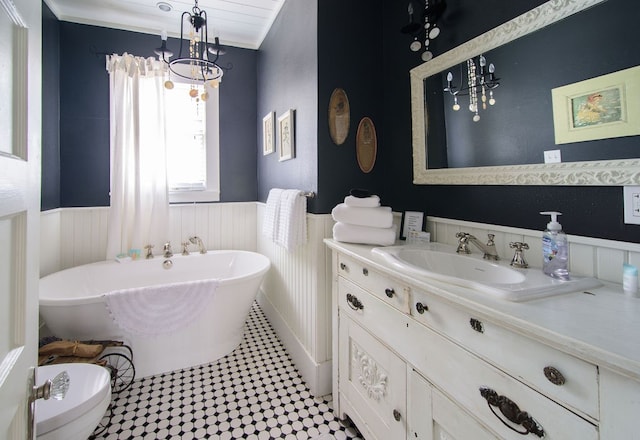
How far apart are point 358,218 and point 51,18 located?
306 cm

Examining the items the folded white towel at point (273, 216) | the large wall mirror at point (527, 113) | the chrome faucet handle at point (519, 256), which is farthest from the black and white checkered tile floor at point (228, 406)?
the large wall mirror at point (527, 113)

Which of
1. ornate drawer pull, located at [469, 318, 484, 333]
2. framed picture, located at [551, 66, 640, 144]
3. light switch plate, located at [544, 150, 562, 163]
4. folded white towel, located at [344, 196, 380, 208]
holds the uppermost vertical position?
framed picture, located at [551, 66, 640, 144]

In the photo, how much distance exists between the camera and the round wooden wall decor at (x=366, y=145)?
6.62 feet

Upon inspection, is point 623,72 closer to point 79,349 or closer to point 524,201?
point 524,201

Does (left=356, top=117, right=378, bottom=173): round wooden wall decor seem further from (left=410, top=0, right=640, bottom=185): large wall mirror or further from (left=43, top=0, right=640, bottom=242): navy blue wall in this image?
(left=410, top=0, right=640, bottom=185): large wall mirror

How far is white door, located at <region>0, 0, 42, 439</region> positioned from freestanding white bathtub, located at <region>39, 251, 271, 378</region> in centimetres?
140

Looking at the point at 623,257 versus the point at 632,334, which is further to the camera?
the point at 623,257

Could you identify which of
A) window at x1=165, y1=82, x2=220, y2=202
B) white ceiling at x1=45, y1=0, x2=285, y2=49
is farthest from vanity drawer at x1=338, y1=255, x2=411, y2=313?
white ceiling at x1=45, y1=0, x2=285, y2=49

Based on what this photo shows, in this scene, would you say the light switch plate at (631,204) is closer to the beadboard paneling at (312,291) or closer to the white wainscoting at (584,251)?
the white wainscoting at (584,251)

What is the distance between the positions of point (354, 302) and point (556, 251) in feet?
2.69

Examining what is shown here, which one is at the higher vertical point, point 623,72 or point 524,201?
point 623,72

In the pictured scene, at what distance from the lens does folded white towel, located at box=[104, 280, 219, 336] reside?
1.92m

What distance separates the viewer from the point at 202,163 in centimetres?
323

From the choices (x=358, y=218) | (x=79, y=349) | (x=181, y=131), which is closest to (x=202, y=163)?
(x=181, y=131)
